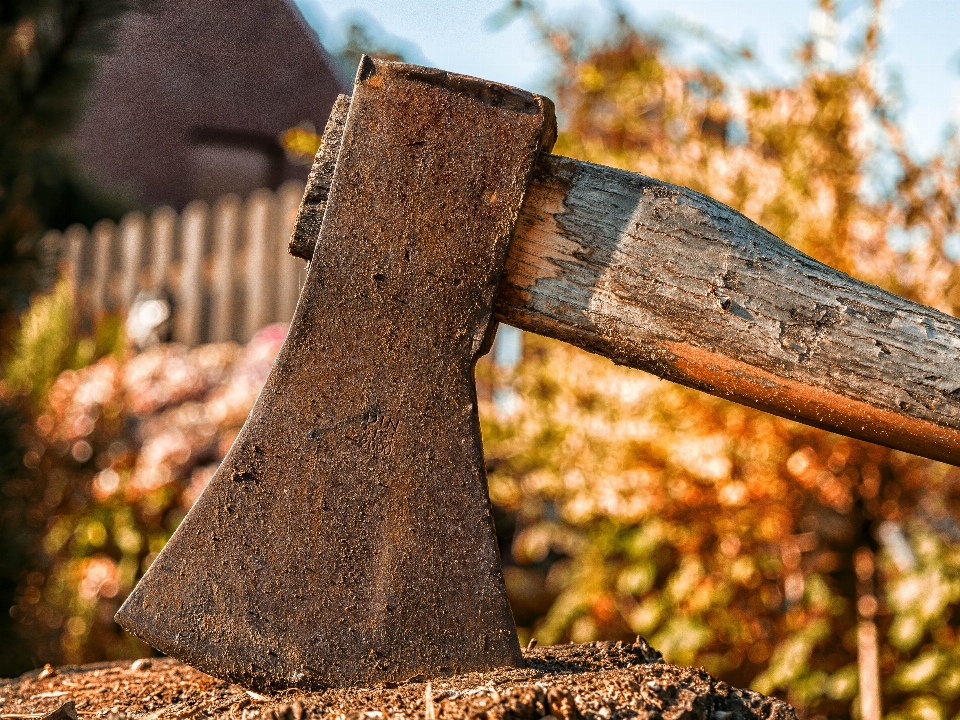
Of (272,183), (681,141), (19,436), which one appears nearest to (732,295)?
(681,141)

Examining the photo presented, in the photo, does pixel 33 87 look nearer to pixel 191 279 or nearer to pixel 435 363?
pixel 435 363

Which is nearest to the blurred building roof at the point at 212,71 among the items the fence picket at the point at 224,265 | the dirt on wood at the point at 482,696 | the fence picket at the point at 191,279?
the dirt on wood at the point at 482,696

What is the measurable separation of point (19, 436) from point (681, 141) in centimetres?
225

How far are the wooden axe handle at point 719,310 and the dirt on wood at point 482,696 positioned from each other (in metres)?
0.37

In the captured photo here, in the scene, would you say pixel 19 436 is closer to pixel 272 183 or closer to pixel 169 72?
pixel 169 72

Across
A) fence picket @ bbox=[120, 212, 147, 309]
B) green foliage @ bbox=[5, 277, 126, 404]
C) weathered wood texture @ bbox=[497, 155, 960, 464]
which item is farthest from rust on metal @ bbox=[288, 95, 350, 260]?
fence picket @ bbox=[120, 212, 147, 309]

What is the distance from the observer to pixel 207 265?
6.34m

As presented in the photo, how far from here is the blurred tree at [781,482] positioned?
6.98 ft

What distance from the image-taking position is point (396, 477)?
1041 mm

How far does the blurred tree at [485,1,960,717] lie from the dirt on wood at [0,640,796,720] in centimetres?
113

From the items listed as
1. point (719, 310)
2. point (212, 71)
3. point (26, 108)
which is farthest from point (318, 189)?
point (26, 108)

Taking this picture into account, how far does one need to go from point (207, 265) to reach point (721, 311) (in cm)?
584

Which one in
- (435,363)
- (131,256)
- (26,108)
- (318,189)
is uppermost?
(131,256)

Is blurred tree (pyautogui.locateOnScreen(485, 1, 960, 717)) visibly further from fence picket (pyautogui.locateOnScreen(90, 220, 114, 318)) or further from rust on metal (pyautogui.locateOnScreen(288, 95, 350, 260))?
fence picket (pyautogui.locateOnScreen(90, 220, 114, 318))
